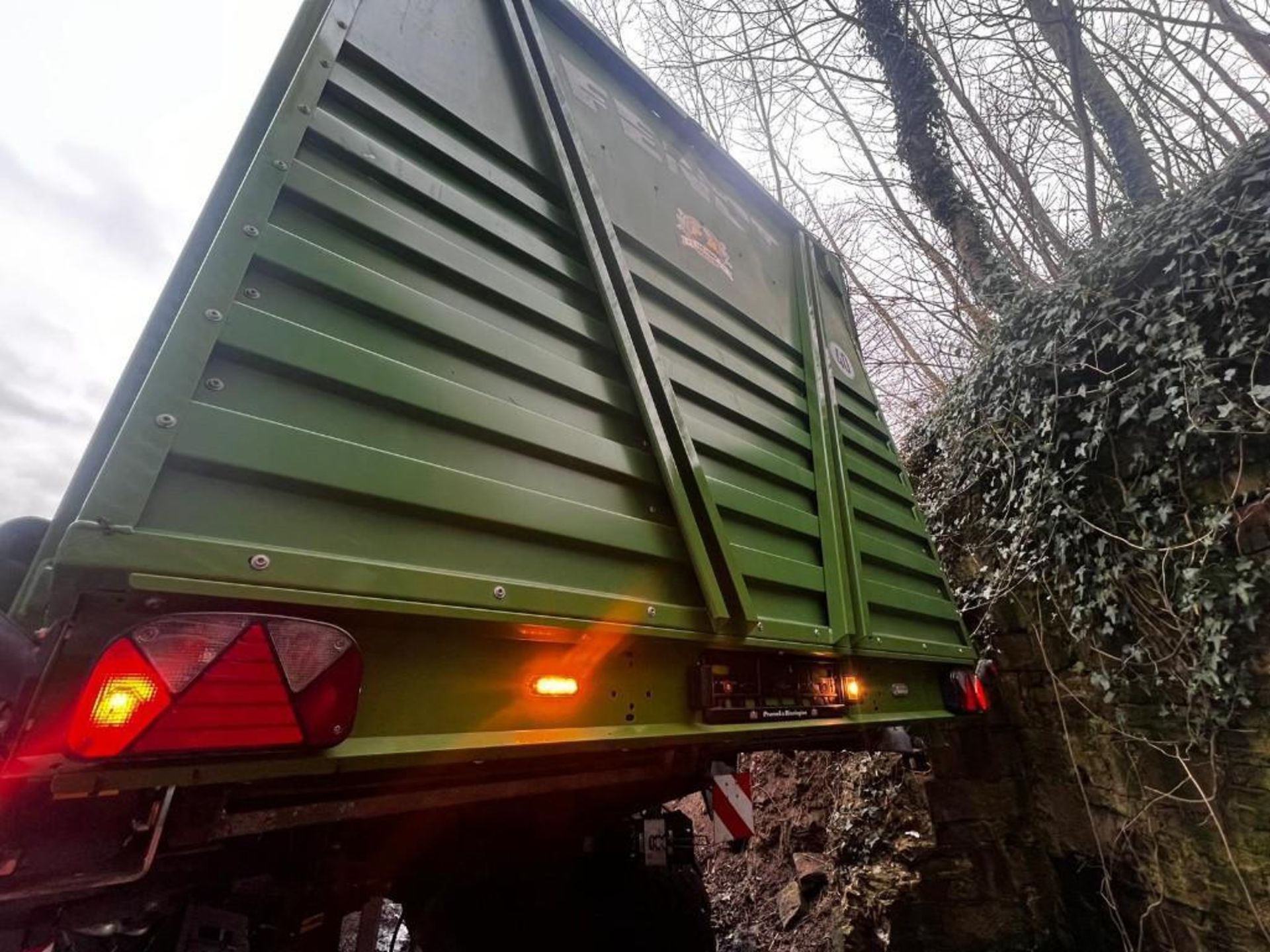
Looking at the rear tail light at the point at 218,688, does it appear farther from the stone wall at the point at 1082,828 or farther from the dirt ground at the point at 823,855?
the stone wall at the point at 1082,828

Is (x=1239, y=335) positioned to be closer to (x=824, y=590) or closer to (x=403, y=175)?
(x=824, y=590)

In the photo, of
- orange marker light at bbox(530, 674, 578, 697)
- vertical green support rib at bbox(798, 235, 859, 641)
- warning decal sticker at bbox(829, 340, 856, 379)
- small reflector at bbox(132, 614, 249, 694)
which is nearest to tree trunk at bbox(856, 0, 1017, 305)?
warning decal sticker at bbox(829, 340, 856, 379)

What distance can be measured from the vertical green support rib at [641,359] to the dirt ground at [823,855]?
1732 mm

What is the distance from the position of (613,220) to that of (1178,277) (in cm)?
268

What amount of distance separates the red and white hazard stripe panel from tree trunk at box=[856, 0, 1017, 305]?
4628 millimetres

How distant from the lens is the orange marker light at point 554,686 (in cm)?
117

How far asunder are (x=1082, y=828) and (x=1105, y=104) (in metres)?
5.07

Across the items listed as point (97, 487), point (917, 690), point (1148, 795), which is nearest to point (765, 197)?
point (917, 690)

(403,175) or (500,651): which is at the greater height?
(403,175)

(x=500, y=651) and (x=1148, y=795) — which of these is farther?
(x=1148, y=795)

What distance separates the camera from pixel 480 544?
1147 mm

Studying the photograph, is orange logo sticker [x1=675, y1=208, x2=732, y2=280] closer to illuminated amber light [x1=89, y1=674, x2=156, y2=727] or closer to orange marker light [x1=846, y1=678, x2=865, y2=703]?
orange marker light [x1=846, y1=678, x2=865, y2=703]

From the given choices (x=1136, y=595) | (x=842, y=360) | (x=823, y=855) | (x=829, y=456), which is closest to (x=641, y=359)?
(x=829, y=456)

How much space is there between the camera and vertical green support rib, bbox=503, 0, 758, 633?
1508 millimetres
